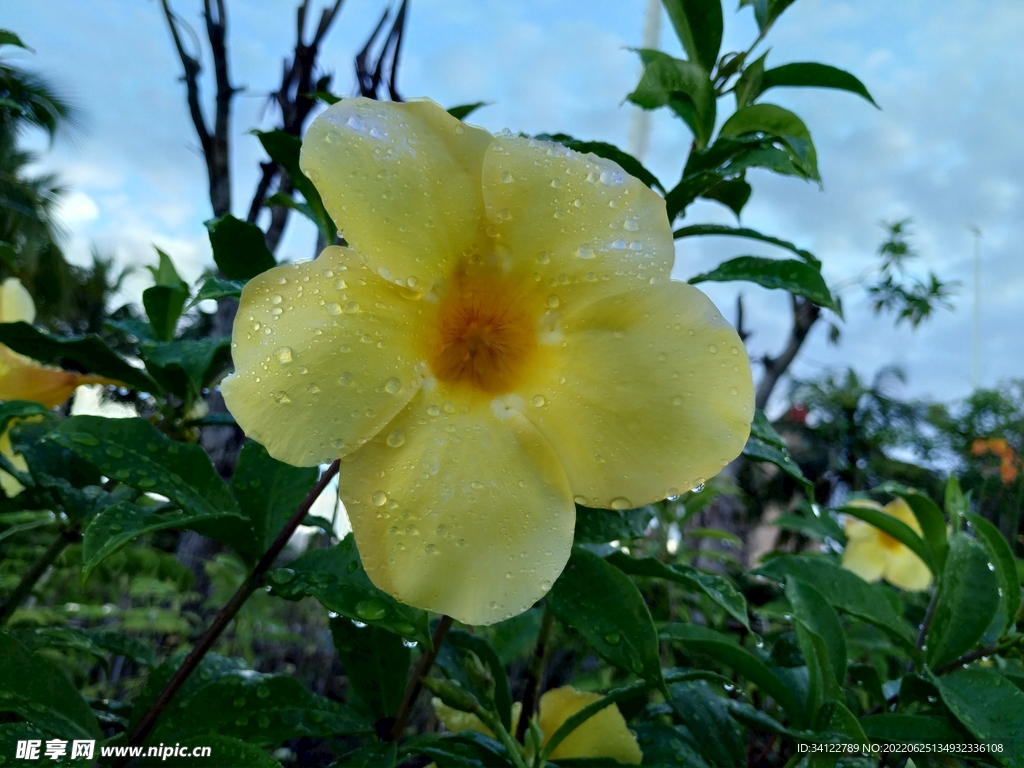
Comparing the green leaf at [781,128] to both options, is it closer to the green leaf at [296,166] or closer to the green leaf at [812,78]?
the green leaf at [812,78]

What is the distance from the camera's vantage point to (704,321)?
433mm

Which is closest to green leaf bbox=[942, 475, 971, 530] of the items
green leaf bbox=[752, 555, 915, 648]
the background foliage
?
the background foliage

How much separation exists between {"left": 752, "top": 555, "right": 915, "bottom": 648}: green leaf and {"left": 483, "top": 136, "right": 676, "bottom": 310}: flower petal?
42 cm

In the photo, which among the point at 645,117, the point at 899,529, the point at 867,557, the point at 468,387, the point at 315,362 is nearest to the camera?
the point at 315,362

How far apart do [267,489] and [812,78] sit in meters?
0.70

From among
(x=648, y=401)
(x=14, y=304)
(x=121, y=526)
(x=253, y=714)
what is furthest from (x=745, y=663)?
(x=14, y=304)

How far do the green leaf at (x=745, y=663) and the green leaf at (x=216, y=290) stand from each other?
514 mm

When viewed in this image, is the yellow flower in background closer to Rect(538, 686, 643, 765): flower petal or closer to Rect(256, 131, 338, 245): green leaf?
Rect(256, 131, 338, 245): green leaf

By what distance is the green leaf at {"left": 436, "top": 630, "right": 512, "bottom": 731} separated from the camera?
66 centimetres

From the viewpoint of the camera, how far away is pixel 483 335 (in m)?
0.53

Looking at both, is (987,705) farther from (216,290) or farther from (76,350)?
(76,350)

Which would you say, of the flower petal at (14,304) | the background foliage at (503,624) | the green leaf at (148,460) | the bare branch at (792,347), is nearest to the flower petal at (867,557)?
the background foliage at (503,624)

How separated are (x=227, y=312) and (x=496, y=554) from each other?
1392 mm

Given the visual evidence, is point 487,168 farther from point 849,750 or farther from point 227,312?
point 227,312
